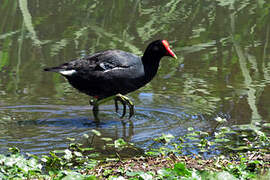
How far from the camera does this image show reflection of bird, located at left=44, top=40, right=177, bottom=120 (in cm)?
696

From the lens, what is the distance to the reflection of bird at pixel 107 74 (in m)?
6.96

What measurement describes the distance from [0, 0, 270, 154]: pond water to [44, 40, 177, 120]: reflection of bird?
263mm

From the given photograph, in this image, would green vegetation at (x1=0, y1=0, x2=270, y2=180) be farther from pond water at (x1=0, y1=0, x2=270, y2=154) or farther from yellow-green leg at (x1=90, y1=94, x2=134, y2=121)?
yellow-green leg at (x1=90, y1=94, x2=134, y2=121)

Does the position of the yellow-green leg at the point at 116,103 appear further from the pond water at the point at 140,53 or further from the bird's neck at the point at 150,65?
the bird's neck at the point at 150,65

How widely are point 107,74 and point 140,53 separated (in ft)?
6.50

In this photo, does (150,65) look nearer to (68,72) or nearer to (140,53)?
(68,72)

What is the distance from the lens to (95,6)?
38.2 ft

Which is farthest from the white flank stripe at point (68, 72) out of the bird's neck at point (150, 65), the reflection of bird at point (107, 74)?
the bird's neck at point (150, 65)

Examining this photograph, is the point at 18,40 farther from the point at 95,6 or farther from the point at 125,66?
→ the point at 125,66

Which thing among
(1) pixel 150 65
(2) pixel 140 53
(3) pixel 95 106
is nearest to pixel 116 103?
(3) pixel 95 106

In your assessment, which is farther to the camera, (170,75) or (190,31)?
(190,31)

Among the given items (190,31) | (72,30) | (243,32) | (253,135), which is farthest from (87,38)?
(253,135)

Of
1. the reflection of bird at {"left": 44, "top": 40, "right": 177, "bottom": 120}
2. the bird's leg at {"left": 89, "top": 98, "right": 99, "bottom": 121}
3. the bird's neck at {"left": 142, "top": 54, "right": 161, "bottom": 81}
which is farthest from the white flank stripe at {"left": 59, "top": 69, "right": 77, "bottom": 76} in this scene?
the bird's neck at {"left": 142, "top": 54, "right": 161, "bottom": 81}

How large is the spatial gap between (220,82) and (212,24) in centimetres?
283
